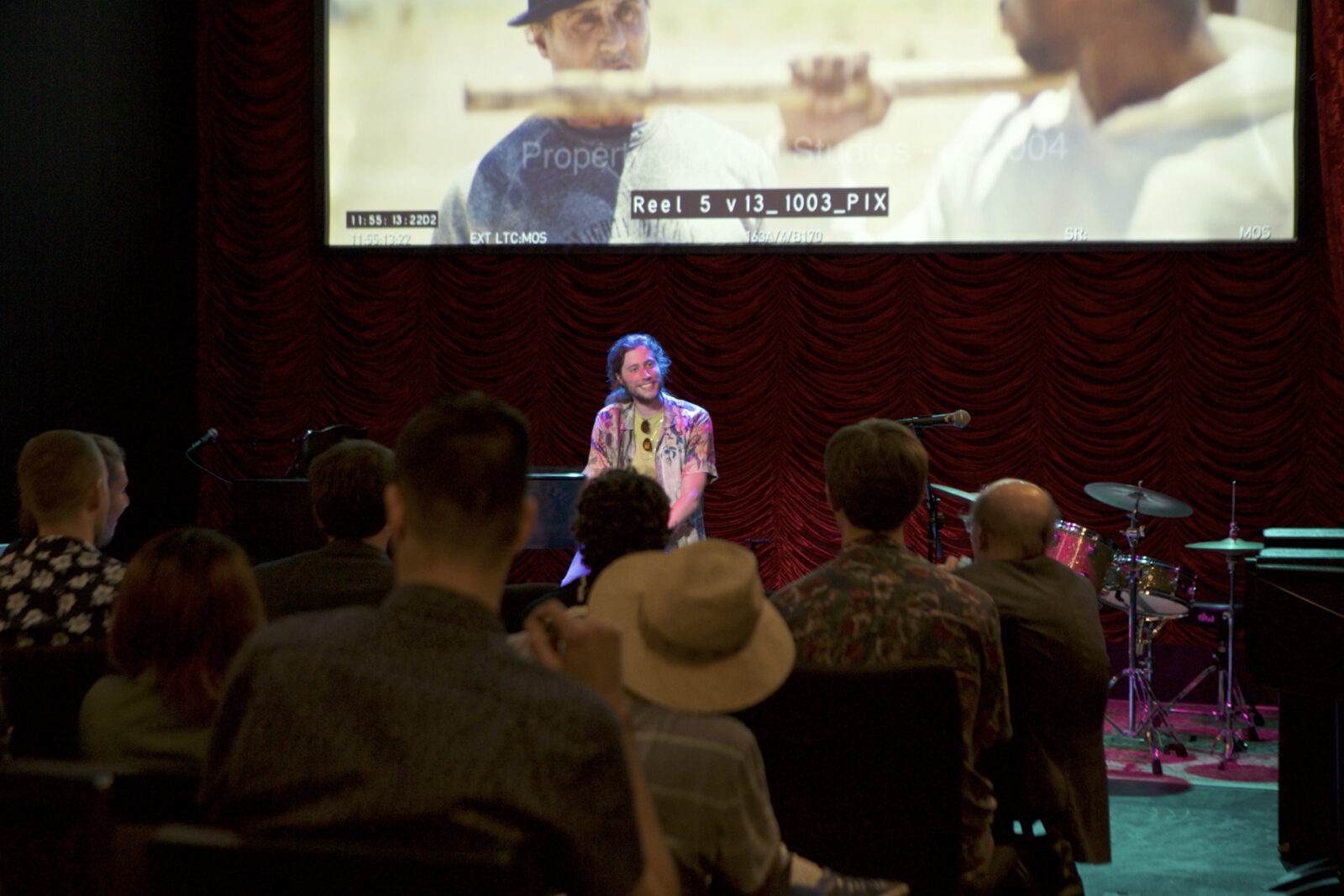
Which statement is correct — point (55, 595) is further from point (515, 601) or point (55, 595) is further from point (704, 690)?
point (704, 690)

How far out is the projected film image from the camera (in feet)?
21.0

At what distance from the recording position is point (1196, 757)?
5.19 m

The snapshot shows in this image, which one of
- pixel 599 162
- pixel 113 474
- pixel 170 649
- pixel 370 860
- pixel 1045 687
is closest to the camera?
pixel 370 860

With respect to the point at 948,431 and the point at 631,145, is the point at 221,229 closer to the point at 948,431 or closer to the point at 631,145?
the point at 631,145

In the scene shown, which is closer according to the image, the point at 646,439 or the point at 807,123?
the point at 646,439

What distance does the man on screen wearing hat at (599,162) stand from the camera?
6848 millimetres

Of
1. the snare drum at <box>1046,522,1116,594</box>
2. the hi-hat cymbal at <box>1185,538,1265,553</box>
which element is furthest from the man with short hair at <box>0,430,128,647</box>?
the hi-hat cymbal at <box>1185,538,1265,553</box>

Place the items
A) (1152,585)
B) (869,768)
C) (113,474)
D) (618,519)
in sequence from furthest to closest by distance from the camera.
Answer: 1. (1152,585)
2. (113,474)
3. (618,519)
4. (869,768)

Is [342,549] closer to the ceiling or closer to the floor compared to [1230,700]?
closer to the ceiling

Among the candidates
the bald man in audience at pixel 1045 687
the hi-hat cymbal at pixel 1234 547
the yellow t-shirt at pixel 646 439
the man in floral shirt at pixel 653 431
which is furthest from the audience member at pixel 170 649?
the hi-hat cymbal at pixel 1234 547

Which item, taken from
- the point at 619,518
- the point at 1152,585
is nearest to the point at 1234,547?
the point at 1152,585

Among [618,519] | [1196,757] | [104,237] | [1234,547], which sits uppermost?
[104,237]

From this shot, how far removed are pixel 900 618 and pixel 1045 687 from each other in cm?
67

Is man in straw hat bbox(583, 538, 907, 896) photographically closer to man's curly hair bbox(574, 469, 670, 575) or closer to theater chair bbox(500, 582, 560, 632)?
man's curly hair bbox(574, 469, 670, 575)
